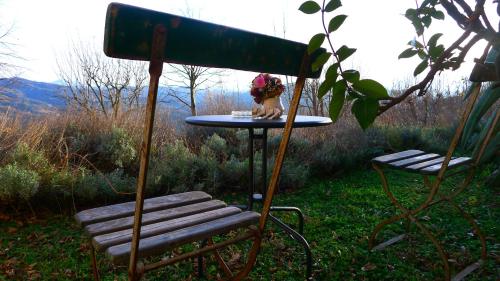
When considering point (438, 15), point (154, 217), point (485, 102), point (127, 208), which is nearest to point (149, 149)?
point (154, 217)

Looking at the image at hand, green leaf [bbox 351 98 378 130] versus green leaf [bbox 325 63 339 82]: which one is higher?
green leaf [bbox 325 63 339 82]

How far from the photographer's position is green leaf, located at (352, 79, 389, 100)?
2.36 ft

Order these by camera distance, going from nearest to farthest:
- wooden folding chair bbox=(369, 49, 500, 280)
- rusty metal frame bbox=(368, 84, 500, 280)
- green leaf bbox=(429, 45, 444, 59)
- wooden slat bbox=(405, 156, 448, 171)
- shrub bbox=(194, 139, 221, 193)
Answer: green leaf bbox=(429, 45, 444, 59) → rusty metal frame bbox=(368, 84, 500, 280) → wooden folding chair bbox=(369, 49, 500, 280) → wooden slat bbox=(405, 156, 448, 171) → shrub bbox=(194, 139, 221, 193)

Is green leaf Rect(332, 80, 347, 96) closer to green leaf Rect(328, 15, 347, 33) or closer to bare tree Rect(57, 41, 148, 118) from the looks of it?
green leaf Rect(328, 15, 347, 33)

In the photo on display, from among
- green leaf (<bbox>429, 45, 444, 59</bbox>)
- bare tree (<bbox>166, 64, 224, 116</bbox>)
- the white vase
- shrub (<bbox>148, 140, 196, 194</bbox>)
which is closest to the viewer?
green leaf (<bbox>429, 45, 444, 59</bbox>)

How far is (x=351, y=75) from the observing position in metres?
0.74

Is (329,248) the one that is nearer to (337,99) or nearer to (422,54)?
(422,54)

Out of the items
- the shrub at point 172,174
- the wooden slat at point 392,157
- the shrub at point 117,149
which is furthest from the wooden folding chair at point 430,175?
the shrub at point 117,149

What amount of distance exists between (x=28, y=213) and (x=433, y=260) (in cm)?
294

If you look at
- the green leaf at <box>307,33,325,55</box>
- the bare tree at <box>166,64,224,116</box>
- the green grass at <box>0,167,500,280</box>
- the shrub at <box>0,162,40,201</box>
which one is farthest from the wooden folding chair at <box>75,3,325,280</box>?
the bare tree at <box>166,64,224,116</box>

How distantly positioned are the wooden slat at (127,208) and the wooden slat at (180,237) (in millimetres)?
277

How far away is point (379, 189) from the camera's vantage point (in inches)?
145

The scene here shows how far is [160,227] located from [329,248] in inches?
Answer: 54.3

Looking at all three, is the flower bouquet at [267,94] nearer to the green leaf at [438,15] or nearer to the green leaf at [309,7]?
the green leaf at [438,15]
